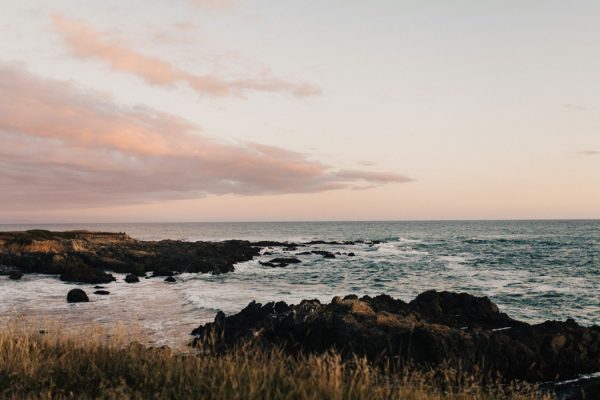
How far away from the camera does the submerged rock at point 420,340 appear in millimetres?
13305

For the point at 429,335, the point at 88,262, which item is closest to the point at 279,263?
the point at 88,262

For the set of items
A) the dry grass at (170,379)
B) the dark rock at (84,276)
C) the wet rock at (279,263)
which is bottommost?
the wet rock at (279,263)

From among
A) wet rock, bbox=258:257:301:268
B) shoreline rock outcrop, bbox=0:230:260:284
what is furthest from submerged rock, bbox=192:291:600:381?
wet rock, bbox=258:257:301:268

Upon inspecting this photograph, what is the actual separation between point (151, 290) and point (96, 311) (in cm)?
861

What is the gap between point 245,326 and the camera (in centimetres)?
1681

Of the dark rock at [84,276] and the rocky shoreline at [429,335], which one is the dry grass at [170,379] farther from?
the dark rock at [84,276]

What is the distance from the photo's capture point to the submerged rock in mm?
13305

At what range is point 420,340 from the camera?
13664 mm

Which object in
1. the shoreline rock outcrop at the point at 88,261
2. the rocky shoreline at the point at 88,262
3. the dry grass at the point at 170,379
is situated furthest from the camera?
the shoreline rock outcrop at the point at 88,261

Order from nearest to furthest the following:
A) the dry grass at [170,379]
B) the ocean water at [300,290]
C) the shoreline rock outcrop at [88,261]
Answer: the dry grass at [170,379], the ocean water at [300,290], the shoreline rock outcrop at [88,261]

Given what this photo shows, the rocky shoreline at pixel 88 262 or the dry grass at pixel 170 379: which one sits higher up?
the dry grass at pixel 170 379

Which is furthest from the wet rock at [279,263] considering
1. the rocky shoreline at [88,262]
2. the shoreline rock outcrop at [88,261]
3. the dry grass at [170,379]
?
the dry grass at [170,379]

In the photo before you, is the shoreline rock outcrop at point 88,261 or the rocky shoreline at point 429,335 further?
the shoreline rock outcrop at point 88,261

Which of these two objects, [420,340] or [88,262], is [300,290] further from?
[88,262]
